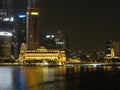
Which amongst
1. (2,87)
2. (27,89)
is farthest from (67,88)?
(2,87)

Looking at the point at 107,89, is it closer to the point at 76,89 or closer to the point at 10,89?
the point at 76,89

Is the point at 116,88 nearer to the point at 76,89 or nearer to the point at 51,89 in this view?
the point at 76,89

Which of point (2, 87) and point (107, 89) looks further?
point (2, 87)

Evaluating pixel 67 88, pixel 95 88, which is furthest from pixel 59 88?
pixel 95 88

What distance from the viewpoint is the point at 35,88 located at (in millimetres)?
78125

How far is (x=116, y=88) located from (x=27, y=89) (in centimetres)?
1660

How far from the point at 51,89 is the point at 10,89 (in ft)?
26.0

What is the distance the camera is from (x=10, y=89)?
7794cm

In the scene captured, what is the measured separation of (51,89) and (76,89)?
4718mm

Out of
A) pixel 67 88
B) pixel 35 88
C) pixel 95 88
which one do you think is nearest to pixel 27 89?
pixel 35 88

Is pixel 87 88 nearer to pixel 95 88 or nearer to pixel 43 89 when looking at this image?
pixel 95 88

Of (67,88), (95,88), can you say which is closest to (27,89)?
(67,88)

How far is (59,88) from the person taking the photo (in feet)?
256

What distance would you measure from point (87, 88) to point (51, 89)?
710 cm
